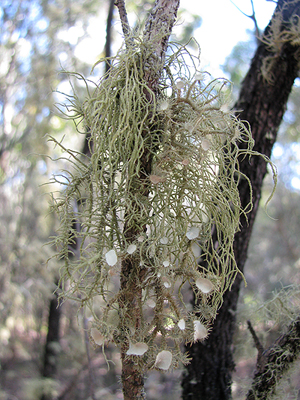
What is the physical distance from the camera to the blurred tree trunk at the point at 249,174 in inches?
29.1

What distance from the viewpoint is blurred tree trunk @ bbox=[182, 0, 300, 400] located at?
74 centimetres

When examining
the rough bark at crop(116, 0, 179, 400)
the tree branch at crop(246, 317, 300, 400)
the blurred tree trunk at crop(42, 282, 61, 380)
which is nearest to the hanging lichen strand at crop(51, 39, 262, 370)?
the rough bark at crop(116, 0, 179, 400)

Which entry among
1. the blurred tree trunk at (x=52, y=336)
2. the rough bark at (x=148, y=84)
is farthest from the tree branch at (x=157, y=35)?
the blurred tree trunk at (x=52, y=336)

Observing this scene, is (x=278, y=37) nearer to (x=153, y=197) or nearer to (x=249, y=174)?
(x=249, y=174)

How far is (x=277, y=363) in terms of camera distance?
2.04ft

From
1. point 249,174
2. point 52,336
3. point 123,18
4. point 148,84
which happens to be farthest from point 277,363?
point 52,336

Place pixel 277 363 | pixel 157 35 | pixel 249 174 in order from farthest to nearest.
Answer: pixel 249 174
pixel 277 363
pixel 157 35

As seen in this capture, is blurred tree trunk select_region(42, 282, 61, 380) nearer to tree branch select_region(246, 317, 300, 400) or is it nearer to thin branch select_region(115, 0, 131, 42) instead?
tree branch select_region(246, 317, 300, 400)

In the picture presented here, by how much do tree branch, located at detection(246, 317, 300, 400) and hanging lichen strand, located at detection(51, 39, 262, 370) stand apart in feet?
1.14

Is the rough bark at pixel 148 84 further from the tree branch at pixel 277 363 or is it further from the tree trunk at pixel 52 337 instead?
the tree trunk at pixel 52 337

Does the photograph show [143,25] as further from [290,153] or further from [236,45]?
[290,153]

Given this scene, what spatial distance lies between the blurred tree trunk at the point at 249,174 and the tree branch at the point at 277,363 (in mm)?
130

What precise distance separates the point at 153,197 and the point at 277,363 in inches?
20.5

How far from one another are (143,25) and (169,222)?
0.29 m
